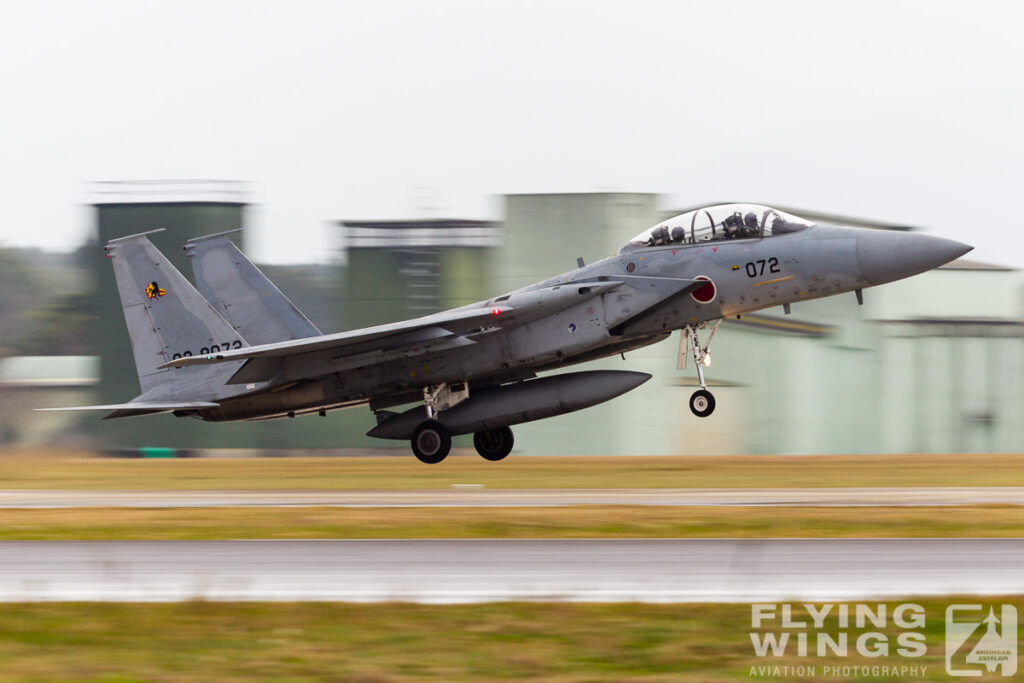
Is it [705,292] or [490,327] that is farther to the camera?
[490,327]

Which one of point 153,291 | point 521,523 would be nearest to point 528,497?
point 521,523

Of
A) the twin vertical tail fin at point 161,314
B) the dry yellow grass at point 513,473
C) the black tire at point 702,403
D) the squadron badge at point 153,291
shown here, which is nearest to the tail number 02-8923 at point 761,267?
the black tire at point 702,403

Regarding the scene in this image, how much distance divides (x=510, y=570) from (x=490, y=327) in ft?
36.1

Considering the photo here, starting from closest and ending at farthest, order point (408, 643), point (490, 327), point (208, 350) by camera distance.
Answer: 1. point (408, 643)
2. point (490, 327)
3. point (208, 350)

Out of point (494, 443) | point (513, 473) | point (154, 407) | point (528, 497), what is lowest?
point (513, 473)

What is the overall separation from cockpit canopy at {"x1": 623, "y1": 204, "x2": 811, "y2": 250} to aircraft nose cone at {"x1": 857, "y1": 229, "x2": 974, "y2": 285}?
1.15 meters

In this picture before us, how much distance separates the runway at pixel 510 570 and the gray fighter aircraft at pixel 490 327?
8.28 metres

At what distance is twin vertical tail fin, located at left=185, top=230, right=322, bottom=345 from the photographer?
22828mm

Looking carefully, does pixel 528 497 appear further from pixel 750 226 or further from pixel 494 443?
pixel 494 443

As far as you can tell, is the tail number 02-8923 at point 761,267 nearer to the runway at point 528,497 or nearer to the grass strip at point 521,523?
the runway at point 528,497

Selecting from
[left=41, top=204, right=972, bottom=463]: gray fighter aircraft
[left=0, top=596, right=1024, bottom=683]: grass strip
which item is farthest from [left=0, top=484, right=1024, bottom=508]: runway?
[left=0, top=596, right=1024, bottom=683]: grass strip

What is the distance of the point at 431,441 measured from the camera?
21.1 metres

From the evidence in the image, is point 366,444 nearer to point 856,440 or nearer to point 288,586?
point 856,440

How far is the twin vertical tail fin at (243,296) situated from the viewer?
74.9 ft
